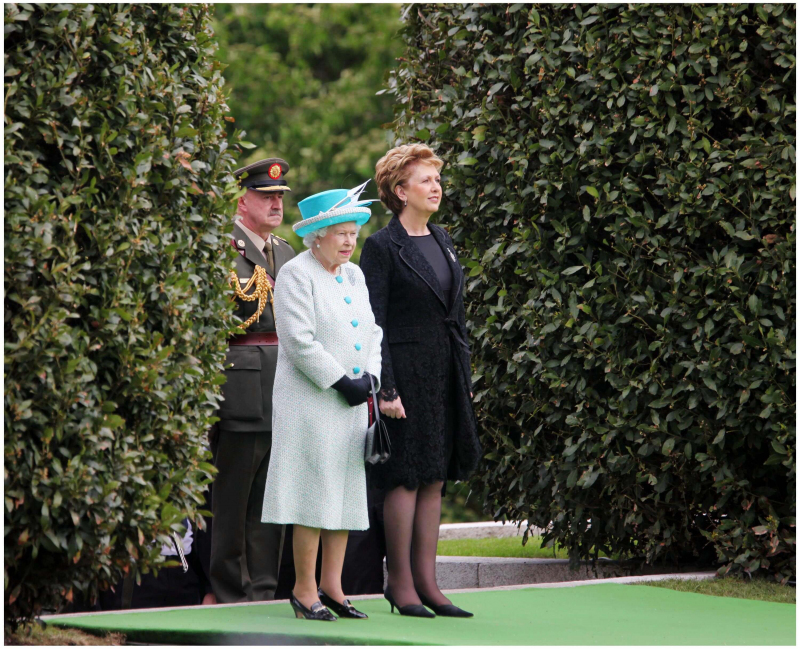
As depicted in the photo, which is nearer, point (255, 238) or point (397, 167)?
point (397, 167)

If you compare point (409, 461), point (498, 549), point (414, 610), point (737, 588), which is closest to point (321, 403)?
point (409, 461)

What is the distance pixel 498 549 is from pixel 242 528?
10.4 feet

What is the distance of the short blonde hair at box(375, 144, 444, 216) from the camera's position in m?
6.31

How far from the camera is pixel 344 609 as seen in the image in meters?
5.73

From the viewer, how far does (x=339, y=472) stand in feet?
18.8

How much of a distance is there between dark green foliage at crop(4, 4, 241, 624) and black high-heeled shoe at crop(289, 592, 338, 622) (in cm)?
78

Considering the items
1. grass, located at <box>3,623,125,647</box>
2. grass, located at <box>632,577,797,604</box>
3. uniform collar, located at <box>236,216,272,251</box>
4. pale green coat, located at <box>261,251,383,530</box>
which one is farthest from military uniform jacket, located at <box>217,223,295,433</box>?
grass, located at <box>632,577,797,604</box>

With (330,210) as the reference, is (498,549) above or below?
below

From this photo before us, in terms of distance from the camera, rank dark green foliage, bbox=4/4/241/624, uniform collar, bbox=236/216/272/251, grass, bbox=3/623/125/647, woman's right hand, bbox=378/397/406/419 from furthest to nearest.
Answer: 1. uniform collar, bbox=236/216/272/251
2. woman's right hand, bbox=378/397/406/419
3. grass, bbox=3/623/125/647
4. dark green foliage, bbox=4/4/241/624

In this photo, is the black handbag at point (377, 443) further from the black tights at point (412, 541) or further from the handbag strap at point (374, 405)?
the black tights at point (412, 541)

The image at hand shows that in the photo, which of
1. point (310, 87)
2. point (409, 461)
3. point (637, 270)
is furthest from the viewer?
point (310, 87)

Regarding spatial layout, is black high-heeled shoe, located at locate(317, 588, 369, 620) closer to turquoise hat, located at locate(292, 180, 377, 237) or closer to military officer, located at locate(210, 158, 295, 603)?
military officer, located at locate(210, 158, 295, 603)

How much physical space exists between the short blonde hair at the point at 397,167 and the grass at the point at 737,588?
265 centimetres

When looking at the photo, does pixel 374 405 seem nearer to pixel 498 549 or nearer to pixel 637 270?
pixel 637 270
